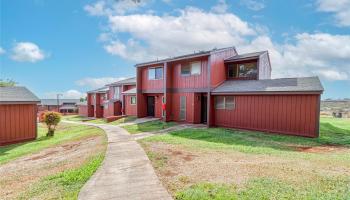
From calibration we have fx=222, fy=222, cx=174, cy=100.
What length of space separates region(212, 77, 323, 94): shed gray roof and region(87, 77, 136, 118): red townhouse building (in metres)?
11.4

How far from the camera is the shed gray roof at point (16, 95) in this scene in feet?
48.6

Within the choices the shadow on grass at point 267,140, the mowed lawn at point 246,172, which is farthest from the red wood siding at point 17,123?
the shadow on grass at point 267,140

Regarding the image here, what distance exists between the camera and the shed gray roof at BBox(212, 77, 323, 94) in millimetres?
12539

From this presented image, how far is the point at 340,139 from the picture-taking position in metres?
11.9

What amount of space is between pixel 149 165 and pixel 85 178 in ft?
6.03

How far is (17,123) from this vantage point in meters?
15.3

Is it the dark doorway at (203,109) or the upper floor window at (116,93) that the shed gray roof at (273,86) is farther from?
the upper floor window at (116,93)

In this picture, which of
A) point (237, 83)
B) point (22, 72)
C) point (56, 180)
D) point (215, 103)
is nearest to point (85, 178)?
point (56, 180)

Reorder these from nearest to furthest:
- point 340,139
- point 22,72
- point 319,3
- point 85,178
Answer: point 85,178 → point 340,139 → point 319,3 → point 22,72

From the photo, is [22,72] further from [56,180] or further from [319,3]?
[319,3]

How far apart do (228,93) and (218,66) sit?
2.90m

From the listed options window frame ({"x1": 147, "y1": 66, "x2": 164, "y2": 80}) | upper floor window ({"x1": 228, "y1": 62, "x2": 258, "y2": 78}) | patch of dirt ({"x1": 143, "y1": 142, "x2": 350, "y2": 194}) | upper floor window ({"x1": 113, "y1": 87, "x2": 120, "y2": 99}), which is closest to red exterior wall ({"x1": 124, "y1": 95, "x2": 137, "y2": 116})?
window frame ({"x1": 147, "y1": 66, "x2": 164, "y2": 80})

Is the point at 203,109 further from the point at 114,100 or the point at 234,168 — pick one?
the point at 114,100

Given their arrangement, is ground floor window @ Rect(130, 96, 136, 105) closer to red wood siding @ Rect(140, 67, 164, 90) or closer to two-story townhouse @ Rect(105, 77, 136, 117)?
two-story townhouse @ Rect(105, 77, 136, 117)
